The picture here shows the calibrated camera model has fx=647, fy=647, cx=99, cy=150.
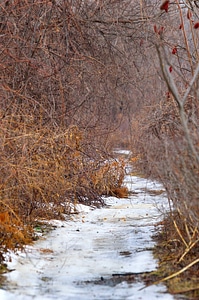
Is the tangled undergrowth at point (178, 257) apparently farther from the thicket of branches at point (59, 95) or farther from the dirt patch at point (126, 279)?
the thicket of branches at point (59, 95)

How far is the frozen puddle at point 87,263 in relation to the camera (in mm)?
4871

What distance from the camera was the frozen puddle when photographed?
4871 millimetres

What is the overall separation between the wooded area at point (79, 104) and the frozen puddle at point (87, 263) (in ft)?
1.06

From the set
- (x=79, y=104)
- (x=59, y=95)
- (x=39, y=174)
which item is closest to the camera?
(x=39, y=174)

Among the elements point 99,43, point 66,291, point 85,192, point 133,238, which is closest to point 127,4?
point 99,43

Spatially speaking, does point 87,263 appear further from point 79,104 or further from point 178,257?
point 79,104

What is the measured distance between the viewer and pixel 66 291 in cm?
494

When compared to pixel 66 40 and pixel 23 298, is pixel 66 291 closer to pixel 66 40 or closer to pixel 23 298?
pixel 23 298

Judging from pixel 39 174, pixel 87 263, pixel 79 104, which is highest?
pixel 79 104

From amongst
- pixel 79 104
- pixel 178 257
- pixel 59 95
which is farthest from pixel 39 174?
pixel 79 104

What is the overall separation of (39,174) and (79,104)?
2827 millimetres

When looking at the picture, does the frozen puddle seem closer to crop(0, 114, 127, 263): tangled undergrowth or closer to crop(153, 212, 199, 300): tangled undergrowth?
crop(153, 212, 199, 300): tangled undergrowth

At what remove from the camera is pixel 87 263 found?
5855 millimetres

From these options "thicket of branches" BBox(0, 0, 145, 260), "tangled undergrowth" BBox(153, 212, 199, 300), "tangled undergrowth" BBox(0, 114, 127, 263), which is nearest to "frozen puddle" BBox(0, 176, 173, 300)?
"tangled undergrowth" BBox(153, 212, 199, 300)
